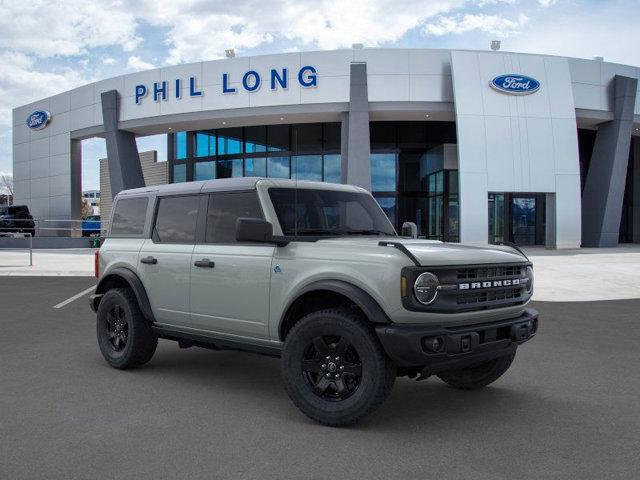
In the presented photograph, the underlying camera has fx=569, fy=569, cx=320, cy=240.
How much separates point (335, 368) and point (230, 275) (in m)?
1.37

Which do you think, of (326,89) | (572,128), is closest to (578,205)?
(572,128)

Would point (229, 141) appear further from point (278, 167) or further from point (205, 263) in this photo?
point (205, 263)

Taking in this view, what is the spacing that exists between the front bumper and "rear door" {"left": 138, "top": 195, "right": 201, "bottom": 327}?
7.54ft

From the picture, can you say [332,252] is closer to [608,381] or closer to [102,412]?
[102,412]

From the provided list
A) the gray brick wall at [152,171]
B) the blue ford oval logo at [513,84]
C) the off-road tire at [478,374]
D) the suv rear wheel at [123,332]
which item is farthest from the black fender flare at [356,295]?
the gray brick wall at [152,171]

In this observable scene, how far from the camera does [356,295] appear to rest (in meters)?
4.13

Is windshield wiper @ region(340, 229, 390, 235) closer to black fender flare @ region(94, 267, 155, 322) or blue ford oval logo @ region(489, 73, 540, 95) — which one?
black fender flare @ region(94, 267, 155, 322)

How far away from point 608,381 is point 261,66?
23913 mm

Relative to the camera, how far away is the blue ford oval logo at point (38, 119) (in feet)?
116

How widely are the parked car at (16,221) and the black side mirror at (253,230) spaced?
29.4 m

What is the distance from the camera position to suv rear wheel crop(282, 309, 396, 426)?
4.04 m

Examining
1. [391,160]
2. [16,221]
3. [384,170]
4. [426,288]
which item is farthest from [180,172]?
[426,288]

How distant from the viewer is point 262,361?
21.1 feet

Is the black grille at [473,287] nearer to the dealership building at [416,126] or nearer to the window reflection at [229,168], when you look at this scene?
the dealership building at [416,126]
